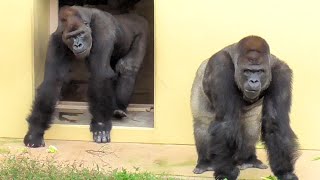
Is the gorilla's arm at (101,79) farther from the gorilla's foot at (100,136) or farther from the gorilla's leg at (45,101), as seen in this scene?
the gorilla's leg at (45,101)

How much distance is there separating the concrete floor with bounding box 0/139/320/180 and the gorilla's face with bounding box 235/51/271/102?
2.59 ft

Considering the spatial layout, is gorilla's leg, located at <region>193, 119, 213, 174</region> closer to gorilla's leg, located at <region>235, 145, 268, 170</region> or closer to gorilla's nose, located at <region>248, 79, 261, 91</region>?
gorilla's leg, located at <region>235, 145, 268, 170</region>

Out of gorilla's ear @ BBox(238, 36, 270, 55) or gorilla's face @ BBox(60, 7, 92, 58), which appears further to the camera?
gorilla's face @ BBox(60, 7, 92, 58)

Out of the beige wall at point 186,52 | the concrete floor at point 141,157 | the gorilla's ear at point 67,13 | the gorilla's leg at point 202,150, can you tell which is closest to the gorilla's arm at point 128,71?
the beige wall at point 186,52

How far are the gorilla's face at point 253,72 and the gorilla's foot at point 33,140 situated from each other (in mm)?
2102

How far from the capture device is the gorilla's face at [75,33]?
18.9 ft

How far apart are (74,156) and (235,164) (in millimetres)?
1479

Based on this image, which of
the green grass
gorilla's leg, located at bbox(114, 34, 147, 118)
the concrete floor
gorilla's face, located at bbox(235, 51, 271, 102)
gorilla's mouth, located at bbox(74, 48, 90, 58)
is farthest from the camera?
gorilla's leg, located at bbox(114, 34, 147, 118)

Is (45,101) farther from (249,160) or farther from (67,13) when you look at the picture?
(249,160)

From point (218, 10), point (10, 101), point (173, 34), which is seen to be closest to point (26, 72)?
point (10, 101)

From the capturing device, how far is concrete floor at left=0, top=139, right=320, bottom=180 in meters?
5.15

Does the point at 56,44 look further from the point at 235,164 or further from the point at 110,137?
the point at 235,164

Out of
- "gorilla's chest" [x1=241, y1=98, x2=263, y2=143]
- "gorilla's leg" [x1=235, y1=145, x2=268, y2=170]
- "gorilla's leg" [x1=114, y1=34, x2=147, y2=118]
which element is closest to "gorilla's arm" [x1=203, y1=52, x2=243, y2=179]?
"gorilla's chest" [x1=241, y1=98, x2=263, y2=143]

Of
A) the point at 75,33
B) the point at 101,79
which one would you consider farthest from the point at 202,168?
the point at 75,33
